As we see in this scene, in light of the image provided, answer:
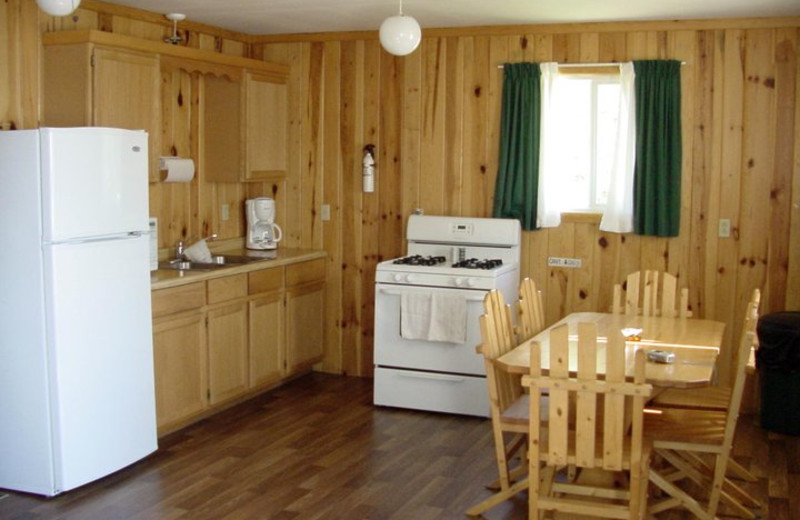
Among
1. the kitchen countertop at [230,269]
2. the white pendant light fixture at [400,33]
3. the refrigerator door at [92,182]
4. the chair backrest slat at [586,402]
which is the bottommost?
the chair backrest slat at [586,402]

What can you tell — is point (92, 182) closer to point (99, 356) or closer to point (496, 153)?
point (99, 356)

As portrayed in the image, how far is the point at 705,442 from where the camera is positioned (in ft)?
12.3

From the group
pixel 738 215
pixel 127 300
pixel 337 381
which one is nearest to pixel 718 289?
pixel 738 215

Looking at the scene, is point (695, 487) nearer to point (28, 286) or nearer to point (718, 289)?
point (718, 289)

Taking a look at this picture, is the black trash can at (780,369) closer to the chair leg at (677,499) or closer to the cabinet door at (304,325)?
the chair leg at (677,499)

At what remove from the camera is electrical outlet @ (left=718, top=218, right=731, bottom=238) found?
552cm

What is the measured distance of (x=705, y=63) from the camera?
5488 mm

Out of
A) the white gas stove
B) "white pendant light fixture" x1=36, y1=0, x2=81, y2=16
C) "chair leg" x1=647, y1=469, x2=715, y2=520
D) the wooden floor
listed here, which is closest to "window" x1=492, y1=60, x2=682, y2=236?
the white gas stove

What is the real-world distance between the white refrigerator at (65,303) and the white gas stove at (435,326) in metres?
1.69

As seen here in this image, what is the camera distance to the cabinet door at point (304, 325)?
605cm

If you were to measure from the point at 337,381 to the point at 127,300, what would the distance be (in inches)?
87.4

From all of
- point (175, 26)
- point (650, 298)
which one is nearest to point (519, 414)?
point (650, 298)

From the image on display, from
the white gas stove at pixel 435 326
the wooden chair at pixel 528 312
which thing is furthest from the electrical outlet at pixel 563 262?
the wooden chair at pixel 528 312

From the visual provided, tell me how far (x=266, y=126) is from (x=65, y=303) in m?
2.43
